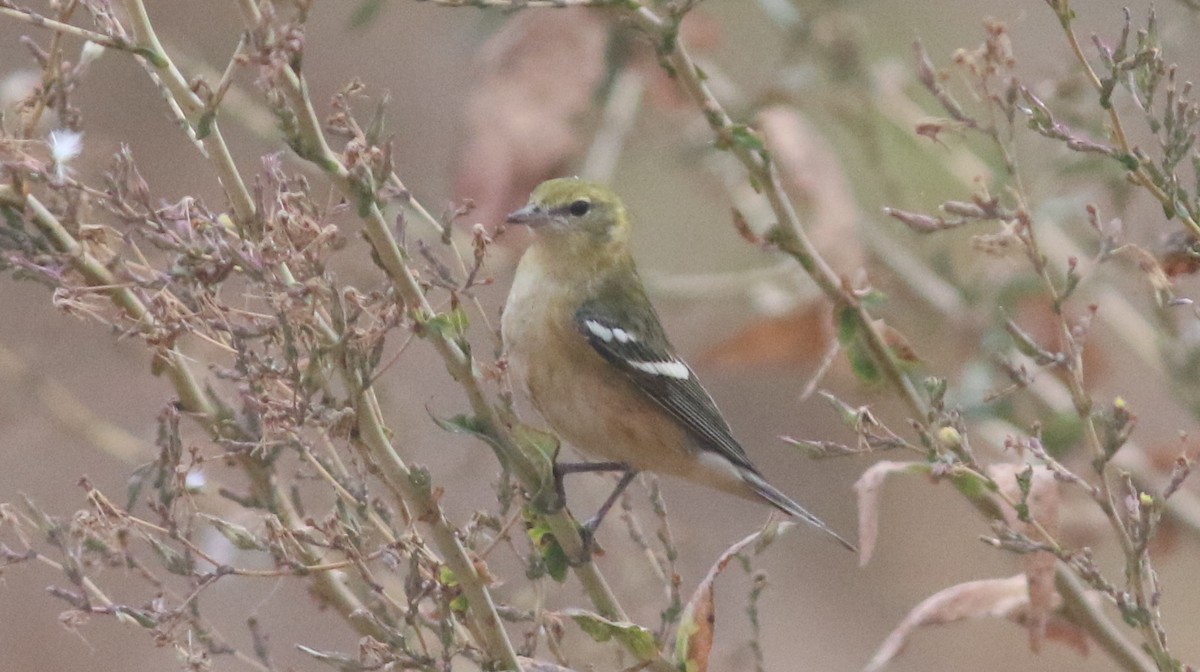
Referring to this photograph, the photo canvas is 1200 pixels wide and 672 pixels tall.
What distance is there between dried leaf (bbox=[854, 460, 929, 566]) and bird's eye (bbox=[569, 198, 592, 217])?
1266mm

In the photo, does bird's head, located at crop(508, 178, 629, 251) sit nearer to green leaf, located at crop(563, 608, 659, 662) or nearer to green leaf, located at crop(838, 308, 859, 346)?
green leaf, located at crop(838, 308, 859, 346)

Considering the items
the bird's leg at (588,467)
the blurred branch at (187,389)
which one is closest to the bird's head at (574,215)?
the bird's leg at (588,467)

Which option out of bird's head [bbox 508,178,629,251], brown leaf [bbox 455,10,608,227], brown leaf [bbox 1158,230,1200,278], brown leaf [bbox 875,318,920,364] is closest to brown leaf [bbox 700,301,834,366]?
bird's head [bbox 508,178,629,251]

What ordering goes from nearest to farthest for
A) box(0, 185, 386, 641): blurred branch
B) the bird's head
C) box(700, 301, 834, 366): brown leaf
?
box(0, 185, 386, 641): blurred branch < the bird's head < box(700, 301, 834, 366): brown leaf

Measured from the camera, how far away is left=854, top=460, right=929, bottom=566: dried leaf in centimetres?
182

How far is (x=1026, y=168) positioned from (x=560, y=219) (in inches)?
52.1

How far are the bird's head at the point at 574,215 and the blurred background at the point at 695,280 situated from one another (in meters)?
0.13

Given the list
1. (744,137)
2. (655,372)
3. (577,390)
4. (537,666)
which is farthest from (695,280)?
(537,666)

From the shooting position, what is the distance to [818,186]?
313 cm

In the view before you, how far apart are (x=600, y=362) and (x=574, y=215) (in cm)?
38

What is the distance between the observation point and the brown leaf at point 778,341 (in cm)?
324

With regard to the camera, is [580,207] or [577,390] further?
[580,207]

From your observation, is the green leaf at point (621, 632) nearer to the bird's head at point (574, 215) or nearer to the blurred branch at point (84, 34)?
the blurred branch at point (84, 34)

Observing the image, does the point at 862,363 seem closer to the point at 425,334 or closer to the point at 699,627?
the point at 699,627
